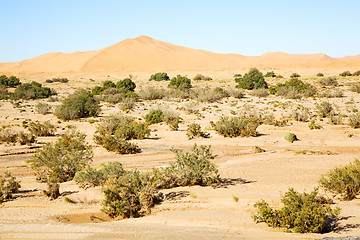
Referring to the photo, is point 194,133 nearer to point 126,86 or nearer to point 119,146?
point 119,146

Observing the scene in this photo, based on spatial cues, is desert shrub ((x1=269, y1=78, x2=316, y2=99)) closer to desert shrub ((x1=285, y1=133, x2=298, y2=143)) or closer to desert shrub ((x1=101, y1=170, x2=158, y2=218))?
desert shrub ((x1=285, y1=133, x2=298, y2=143))

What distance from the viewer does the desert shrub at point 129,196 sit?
23.2 ft

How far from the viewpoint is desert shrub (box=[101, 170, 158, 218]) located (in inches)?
278

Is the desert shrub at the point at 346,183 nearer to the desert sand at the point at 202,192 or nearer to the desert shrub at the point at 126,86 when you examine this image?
the desert sand at the point at 202,192

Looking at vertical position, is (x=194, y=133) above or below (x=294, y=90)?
below

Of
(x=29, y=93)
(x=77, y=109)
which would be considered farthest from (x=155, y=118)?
(x=29, y=93)

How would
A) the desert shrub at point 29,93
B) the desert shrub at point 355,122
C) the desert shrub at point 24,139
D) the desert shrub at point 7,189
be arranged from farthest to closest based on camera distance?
1. the desert shrub at point 29,93
2. the desert shrub at point 355,122
3. the desert shrub at point 24,139
4. the desert shrub at point 7,189

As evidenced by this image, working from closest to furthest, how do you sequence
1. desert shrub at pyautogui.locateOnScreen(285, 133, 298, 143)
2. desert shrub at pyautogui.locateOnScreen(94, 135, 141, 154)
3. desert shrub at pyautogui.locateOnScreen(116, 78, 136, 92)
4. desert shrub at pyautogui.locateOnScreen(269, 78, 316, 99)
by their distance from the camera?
1. desert shrub at pyautogui.locateOnScreen(94, 135, 141, 154)
2. desert shrub at pyautogui.locateOnScreen(285, 133, 298, 143)
3. desert shrub at pyautogui.locateOnScreen(269, 78, 316, 99)
4. desert shrub at pyautogui.locateOnScreen(116, 78, 136, 92)

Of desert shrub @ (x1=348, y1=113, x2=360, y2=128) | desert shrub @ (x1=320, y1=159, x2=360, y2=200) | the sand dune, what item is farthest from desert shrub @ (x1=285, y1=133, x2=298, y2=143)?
the sand dune

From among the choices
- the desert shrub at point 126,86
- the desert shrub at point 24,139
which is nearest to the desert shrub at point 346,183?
the desert shrub at point 24,139

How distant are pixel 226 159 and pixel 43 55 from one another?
142 metres

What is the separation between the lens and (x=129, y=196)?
7.37 m

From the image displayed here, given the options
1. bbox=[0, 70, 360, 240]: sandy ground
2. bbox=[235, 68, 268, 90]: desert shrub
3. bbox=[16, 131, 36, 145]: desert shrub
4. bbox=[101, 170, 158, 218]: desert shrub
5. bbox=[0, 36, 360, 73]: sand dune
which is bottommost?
bbox=[0, 70, 360, 240]: sandy ground

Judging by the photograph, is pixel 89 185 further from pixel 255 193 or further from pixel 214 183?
pixel 255 193
